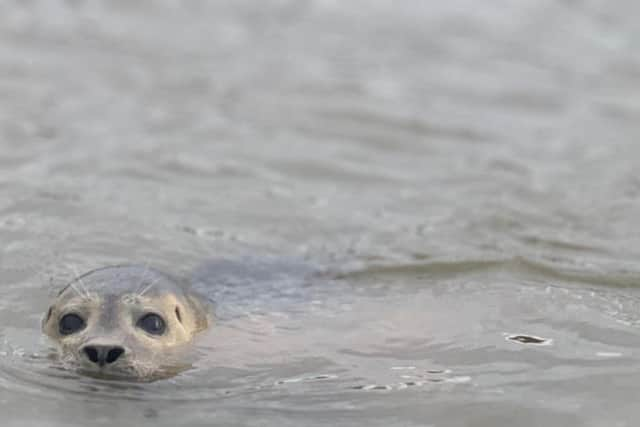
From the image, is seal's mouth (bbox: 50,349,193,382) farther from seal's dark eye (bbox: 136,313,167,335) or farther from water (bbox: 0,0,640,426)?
seal's dark eye (bbox: 136,313,167,335)

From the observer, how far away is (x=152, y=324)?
4840 millimetres

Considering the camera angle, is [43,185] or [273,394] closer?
[273,394]

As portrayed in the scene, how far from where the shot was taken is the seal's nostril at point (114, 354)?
14.6 ft

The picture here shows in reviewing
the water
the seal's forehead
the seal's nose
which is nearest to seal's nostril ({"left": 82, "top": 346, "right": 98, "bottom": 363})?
the seal's nose

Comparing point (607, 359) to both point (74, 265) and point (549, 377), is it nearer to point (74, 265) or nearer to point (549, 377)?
point (549, 377)

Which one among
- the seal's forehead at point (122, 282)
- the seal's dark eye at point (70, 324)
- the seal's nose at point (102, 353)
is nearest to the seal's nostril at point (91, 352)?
the seal's nose at point (102, 353)

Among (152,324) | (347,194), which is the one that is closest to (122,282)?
(152,324)

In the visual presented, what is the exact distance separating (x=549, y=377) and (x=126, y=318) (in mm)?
1699

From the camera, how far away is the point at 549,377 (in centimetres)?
460

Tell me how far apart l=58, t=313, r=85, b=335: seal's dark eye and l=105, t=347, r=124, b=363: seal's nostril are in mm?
317

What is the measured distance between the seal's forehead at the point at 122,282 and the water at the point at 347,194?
0.30m

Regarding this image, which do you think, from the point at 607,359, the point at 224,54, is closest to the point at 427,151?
the point at 224,54

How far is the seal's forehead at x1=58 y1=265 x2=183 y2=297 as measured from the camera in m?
4.87

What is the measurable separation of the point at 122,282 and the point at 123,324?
330mm
